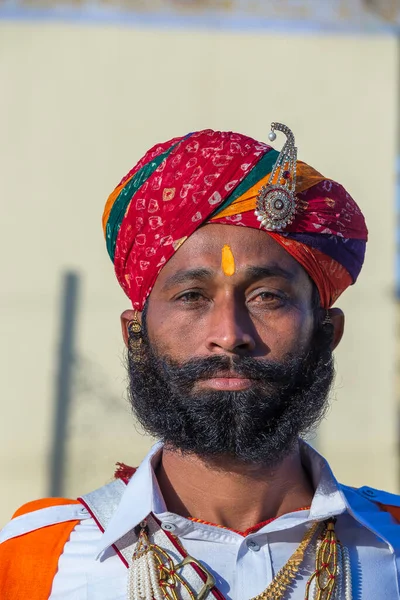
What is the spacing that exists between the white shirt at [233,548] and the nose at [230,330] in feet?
1.45

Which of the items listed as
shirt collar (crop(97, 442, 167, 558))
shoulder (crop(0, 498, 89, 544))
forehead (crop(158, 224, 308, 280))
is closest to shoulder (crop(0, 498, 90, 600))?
shoulder (crop(0, 498, 89, 544))

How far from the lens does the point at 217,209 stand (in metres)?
2.70

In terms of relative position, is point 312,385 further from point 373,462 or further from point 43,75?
point 43,75

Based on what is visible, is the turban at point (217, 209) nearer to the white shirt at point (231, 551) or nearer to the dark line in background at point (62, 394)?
the white shirt at point (231, 551)

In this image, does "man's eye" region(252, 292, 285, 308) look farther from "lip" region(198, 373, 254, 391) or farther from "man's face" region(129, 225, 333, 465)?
"lip" region(198, 373, 254, 391)

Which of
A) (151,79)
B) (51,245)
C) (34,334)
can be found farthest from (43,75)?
(34,334)

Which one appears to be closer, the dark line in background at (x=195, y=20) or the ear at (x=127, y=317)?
the ear at (x=127, y=317)

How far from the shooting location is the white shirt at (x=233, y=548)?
254cm

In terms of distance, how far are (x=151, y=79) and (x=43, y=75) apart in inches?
33.8

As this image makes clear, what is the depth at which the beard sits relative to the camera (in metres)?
2.60

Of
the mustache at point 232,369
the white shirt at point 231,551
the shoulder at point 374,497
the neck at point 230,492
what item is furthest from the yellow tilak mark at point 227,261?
the shoulder at point 374,497

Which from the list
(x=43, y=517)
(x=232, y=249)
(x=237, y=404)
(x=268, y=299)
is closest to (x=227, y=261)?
(x=232, y=249)

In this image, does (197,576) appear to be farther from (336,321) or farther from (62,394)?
(62,394)

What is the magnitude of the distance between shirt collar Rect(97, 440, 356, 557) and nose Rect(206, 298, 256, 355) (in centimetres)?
42
